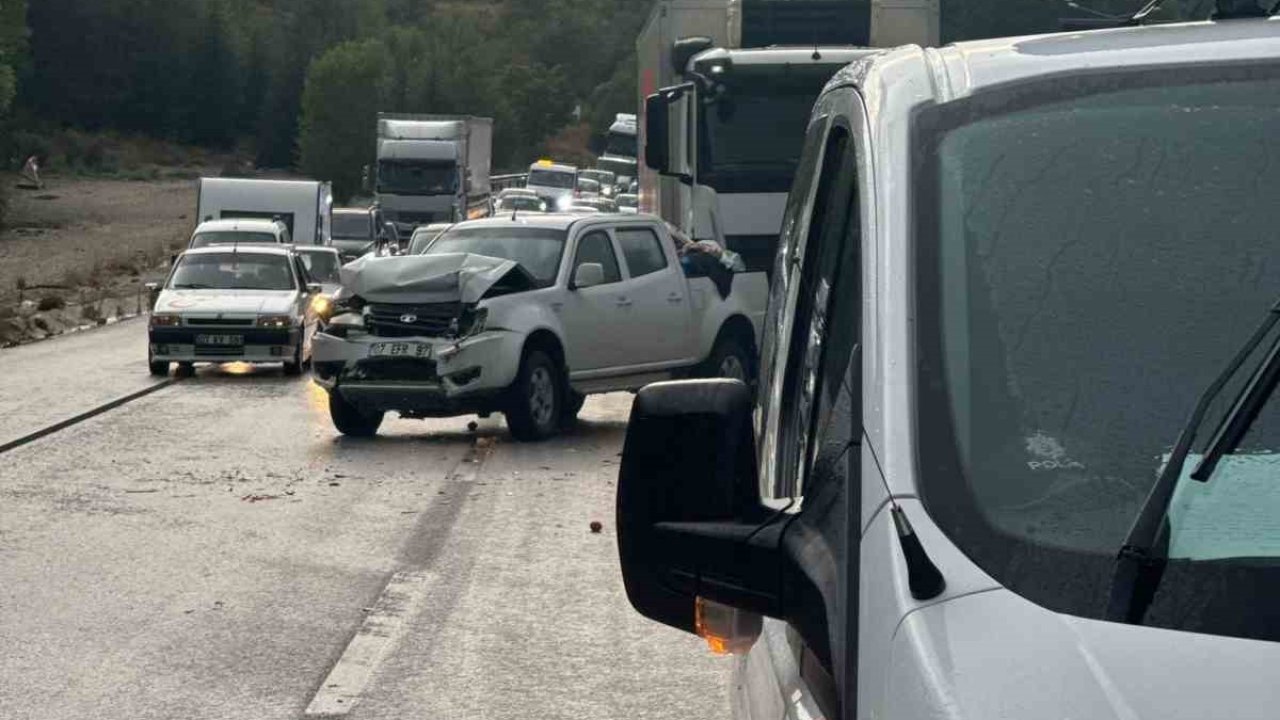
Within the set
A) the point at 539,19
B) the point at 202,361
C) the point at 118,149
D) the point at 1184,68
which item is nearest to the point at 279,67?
the point at 118,149

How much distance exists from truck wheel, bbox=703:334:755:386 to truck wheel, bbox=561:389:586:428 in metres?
1.49

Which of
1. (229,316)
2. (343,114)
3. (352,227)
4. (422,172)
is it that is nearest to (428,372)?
(229,316)

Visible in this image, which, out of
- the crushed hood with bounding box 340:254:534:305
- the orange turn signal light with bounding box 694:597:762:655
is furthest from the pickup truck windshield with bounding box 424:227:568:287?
the orange turn signal light with bounding box 694:597:762:655

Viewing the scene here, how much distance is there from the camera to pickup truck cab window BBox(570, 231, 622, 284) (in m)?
20.9

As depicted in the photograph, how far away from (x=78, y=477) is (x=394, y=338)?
12.1 feet

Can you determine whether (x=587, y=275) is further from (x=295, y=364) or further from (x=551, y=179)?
(x=551, y=179)

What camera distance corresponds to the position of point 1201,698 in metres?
2.20

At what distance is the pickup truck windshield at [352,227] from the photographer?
5362 cm

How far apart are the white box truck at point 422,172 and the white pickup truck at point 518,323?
40118mm

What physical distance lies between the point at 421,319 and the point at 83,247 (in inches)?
2486

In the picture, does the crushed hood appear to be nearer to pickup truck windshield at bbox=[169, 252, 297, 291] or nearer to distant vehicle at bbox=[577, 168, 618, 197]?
pickup truck windshield at bbox=[169, 252, 297, 291]

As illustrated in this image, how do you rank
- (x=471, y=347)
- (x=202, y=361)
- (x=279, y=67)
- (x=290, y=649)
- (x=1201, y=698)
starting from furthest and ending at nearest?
1. (x=279, y=67)
2. (x=202, y=361)
3. (x=471, y=347)
4. (x=290, y=649)
5. (x=1201, y=698)

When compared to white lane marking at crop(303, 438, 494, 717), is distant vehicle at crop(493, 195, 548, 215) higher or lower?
lower

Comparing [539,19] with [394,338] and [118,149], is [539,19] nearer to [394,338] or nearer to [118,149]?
[118,149]
